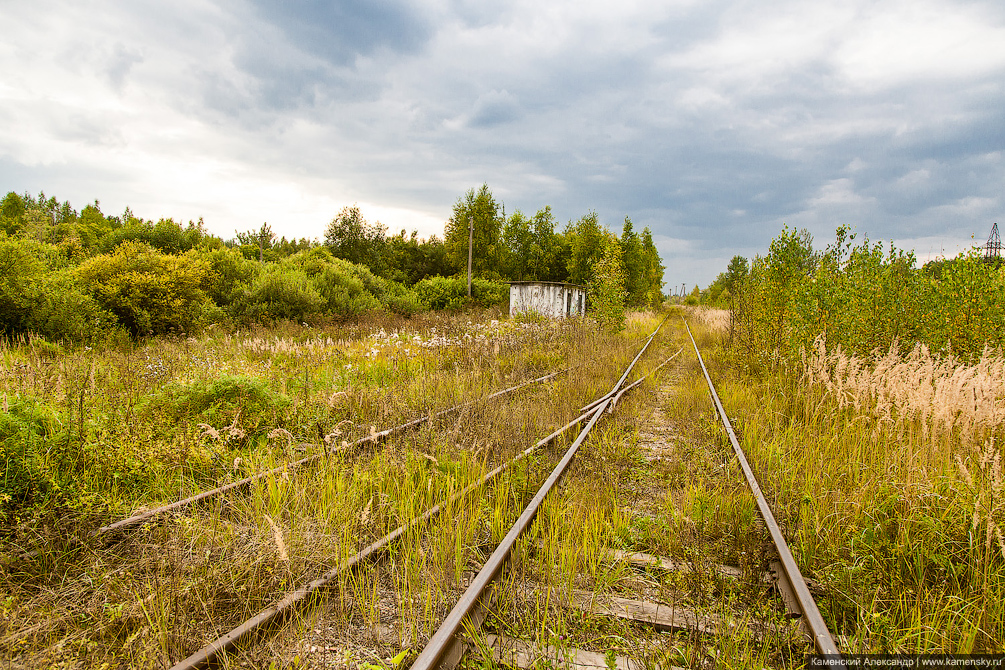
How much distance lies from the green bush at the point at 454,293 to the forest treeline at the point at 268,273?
0.08m

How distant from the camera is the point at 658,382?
965 centimetres

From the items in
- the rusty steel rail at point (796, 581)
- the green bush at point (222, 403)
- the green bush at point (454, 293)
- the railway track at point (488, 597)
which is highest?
the green bush at point (454, 293)

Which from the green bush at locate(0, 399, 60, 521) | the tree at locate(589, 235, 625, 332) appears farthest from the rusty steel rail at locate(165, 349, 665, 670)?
the tree at locate(589, 235, 625, 332)

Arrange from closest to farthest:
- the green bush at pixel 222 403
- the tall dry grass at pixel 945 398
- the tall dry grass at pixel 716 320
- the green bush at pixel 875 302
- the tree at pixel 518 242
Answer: the tall dry grass at pixel 945 398 → the green bush at pixel 222 403 → the green bush at pixel 875 302 → the tall dry grass at pixel 716 320 → the tree at pixel 518 242

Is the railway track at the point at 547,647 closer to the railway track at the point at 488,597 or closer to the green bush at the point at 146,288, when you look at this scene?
the railway track at the point at 488,597

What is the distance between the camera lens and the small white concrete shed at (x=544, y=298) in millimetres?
22547

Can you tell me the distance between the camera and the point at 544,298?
74.3 ft

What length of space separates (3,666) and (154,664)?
0.69 meters

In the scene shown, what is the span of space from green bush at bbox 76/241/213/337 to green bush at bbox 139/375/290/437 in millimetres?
9096

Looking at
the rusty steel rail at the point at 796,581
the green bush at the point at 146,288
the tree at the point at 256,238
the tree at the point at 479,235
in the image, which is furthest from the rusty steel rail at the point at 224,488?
the tree at the point at 256,238

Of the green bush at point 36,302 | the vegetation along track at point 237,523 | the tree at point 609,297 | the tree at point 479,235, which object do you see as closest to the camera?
the vegetation along track at point 237,523

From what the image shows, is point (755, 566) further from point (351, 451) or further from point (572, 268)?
point (572, 268)

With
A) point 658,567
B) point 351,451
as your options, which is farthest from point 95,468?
point 658,567

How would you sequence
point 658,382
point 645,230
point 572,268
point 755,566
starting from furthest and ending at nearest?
point 645,230 → point 572,268 → point 658,382 → point 755,566
